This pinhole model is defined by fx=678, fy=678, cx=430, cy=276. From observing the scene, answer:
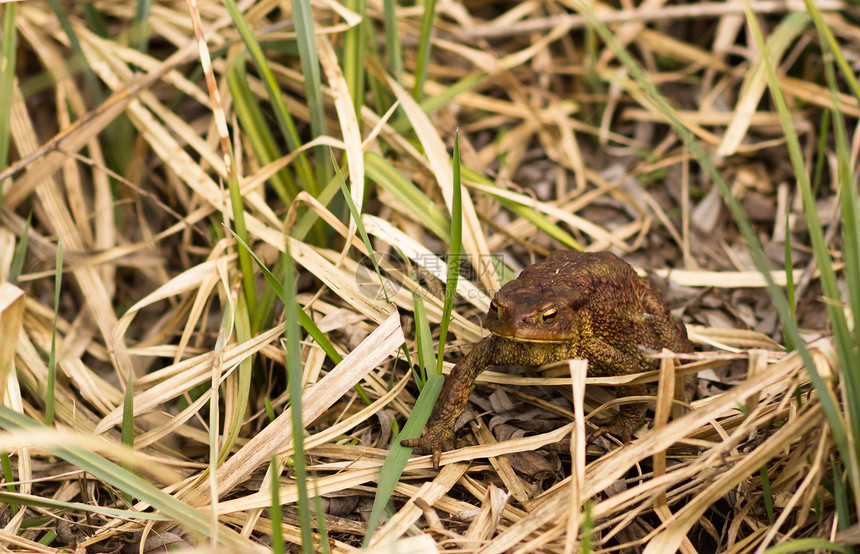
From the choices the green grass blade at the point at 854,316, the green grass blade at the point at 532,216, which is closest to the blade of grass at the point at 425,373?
the green grass blade at the point at 532,216

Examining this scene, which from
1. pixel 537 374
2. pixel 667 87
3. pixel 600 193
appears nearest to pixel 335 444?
pixel 537 374

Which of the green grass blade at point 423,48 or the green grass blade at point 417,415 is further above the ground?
the green grass blade at point 423,48

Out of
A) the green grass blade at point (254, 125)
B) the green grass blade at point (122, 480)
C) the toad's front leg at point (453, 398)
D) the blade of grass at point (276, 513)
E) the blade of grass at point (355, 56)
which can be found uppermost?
the blade of grass at point (355, 56)

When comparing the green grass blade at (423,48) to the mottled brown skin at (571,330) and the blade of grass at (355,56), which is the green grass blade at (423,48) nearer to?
the blade of grass at (355,56)

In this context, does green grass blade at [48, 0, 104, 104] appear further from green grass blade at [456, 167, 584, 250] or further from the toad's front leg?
the toad's front leg

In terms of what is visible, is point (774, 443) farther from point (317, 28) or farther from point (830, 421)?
point (317, 28)

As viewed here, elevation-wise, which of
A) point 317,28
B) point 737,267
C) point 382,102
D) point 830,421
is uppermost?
point 317,28

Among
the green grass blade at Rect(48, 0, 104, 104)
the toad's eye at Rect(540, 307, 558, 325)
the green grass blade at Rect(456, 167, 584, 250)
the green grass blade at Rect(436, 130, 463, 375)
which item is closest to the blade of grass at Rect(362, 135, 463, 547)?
the green grass blade at Rect(436, 130, 463, 375)
